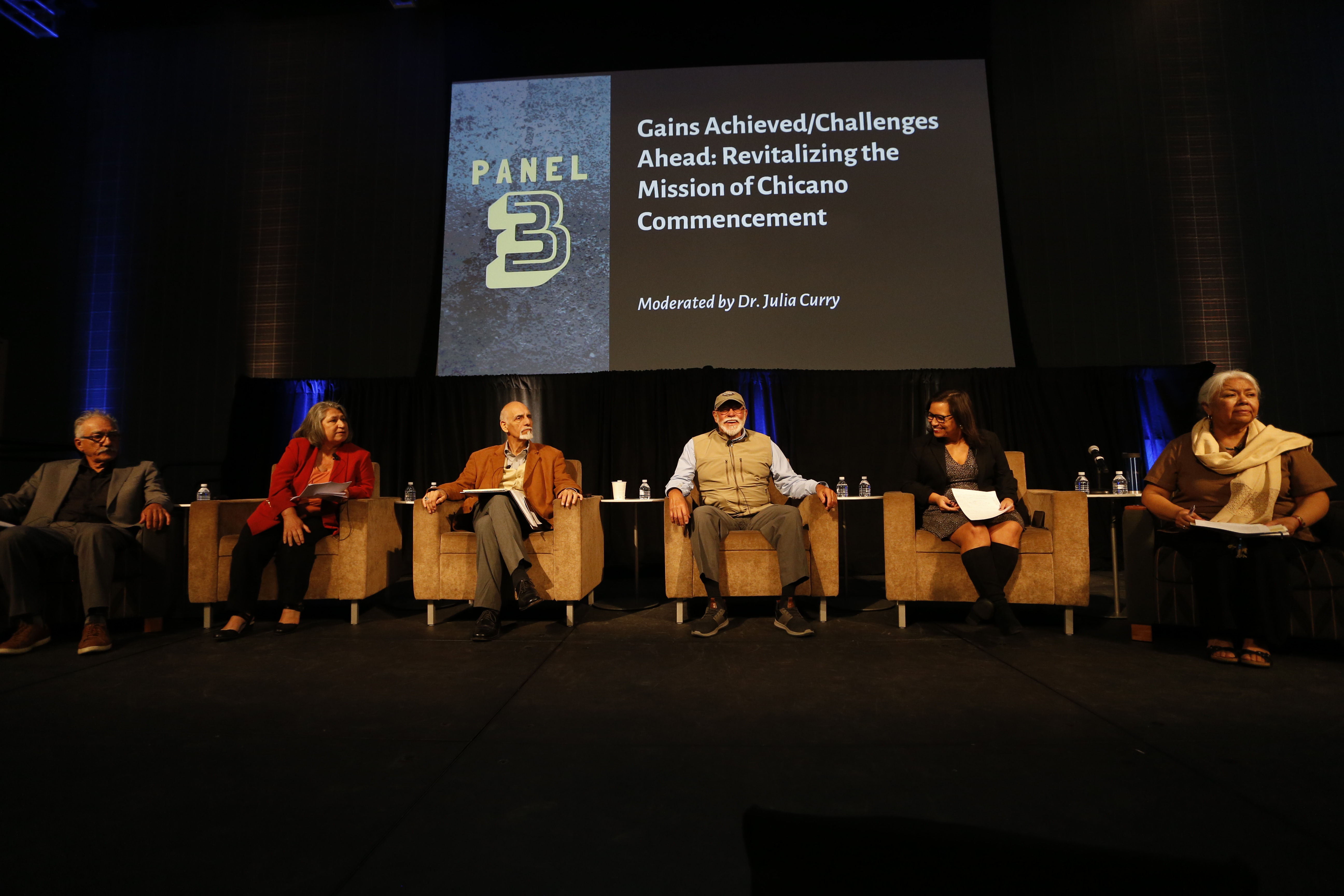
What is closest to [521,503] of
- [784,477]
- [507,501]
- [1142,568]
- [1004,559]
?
[507,501]

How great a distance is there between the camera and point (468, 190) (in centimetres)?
481

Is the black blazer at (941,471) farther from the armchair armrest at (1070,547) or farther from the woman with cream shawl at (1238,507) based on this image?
the woman with cream shawl at (1238,507)

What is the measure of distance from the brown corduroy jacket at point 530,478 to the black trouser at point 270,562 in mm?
623

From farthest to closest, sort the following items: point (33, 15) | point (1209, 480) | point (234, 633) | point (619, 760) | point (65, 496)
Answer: point (33, 15) → point (65, 496) → point (234, 633) → point (1209, 480) → point (619, 760)

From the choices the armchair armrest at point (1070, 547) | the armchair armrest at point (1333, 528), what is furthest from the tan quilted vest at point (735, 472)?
the armchair armrest at point (1333, 528)

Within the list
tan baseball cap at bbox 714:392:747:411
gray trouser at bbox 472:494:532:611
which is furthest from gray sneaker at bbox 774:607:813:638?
gray trouser at bbox 472:494:532:611

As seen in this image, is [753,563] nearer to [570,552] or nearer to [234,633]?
[570,552]

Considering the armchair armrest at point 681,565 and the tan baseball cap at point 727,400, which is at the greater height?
the tan baseball cap at point 727,400

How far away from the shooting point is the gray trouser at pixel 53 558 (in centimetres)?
244

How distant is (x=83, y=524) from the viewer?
2.65m

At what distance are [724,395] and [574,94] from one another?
303 cm

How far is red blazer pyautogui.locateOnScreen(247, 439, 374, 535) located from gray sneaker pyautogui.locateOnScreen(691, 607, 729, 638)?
5.34 feet

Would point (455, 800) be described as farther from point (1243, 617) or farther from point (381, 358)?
point (381, 358)

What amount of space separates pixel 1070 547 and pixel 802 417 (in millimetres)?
2060
